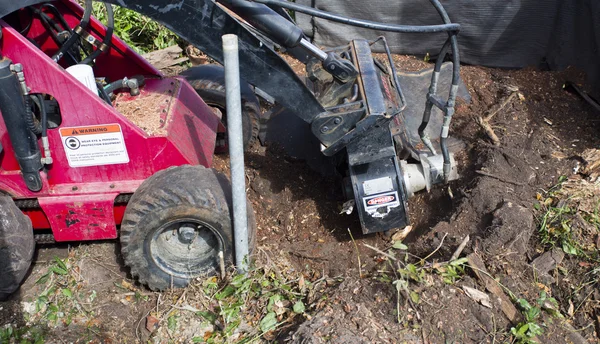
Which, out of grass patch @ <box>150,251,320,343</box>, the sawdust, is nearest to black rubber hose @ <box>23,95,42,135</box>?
the sawdust

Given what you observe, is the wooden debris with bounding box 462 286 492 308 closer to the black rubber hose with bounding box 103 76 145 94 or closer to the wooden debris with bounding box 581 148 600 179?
the wooden debris with bounding box 581 148 600 179

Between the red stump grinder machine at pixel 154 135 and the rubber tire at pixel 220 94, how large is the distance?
0.51 meters

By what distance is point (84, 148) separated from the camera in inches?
131

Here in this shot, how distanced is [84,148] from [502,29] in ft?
14.4

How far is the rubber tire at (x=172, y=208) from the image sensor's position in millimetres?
3193

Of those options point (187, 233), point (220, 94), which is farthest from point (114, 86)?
point (187, 233)

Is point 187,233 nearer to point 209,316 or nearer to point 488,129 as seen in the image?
Result: point 209,316

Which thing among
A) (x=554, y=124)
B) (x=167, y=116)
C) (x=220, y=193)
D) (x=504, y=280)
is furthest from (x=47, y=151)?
(x=554, y=124)

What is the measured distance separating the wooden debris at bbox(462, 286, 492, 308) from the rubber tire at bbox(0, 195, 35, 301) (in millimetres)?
2434

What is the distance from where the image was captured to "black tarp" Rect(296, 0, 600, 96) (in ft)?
18.2

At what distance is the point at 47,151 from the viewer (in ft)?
10.8

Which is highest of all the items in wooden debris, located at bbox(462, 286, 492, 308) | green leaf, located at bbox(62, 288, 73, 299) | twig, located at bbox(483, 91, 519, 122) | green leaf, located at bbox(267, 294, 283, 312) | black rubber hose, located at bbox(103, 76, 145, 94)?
black rubber hose, located at bbox(103, 76, 145, 94)

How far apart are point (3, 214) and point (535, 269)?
9.94 ft

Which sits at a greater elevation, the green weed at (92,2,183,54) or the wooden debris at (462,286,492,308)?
the green weed at (92,2,183,54)
